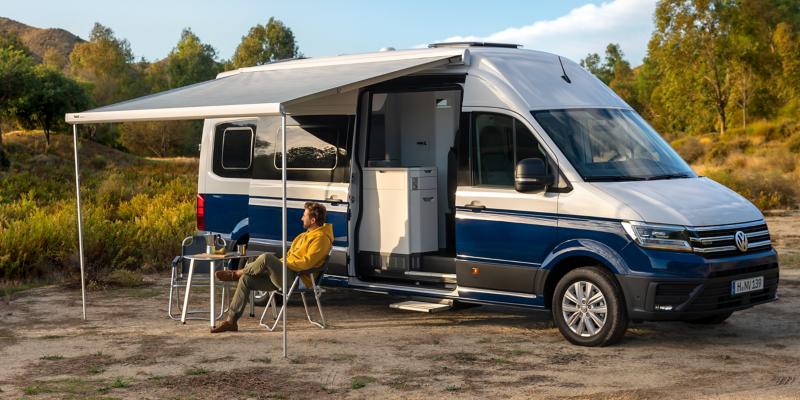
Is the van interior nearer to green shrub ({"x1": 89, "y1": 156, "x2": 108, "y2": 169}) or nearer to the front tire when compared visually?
the front tire

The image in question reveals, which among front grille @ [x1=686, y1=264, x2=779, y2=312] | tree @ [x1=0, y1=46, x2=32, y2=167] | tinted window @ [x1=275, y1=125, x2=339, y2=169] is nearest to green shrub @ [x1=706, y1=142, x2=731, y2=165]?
tinted window @ [x1=275, y1=125, x2=339, y2=169]

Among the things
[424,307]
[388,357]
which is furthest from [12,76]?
[388,357]

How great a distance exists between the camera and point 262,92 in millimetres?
7184

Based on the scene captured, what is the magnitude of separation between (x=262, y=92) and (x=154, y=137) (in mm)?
64275

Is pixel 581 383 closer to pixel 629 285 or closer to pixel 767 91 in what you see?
pixel 629 285

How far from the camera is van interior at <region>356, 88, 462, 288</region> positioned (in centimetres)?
795

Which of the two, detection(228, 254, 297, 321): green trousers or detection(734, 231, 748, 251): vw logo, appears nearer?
detection(734, 231, 748, 251): vw logo

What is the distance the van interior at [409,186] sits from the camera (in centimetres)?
795

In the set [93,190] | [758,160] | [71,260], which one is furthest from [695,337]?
[758,160]

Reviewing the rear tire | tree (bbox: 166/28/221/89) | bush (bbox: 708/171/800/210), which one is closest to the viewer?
the rear tire

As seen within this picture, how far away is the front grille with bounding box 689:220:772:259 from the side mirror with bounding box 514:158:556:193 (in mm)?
1214

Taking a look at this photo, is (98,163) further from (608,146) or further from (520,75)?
(608,146)

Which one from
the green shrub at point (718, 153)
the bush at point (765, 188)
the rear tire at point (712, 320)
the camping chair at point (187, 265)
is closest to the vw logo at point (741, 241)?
the rear tire at point (712, 320)

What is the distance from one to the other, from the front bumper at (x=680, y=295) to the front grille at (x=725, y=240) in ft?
0.49
